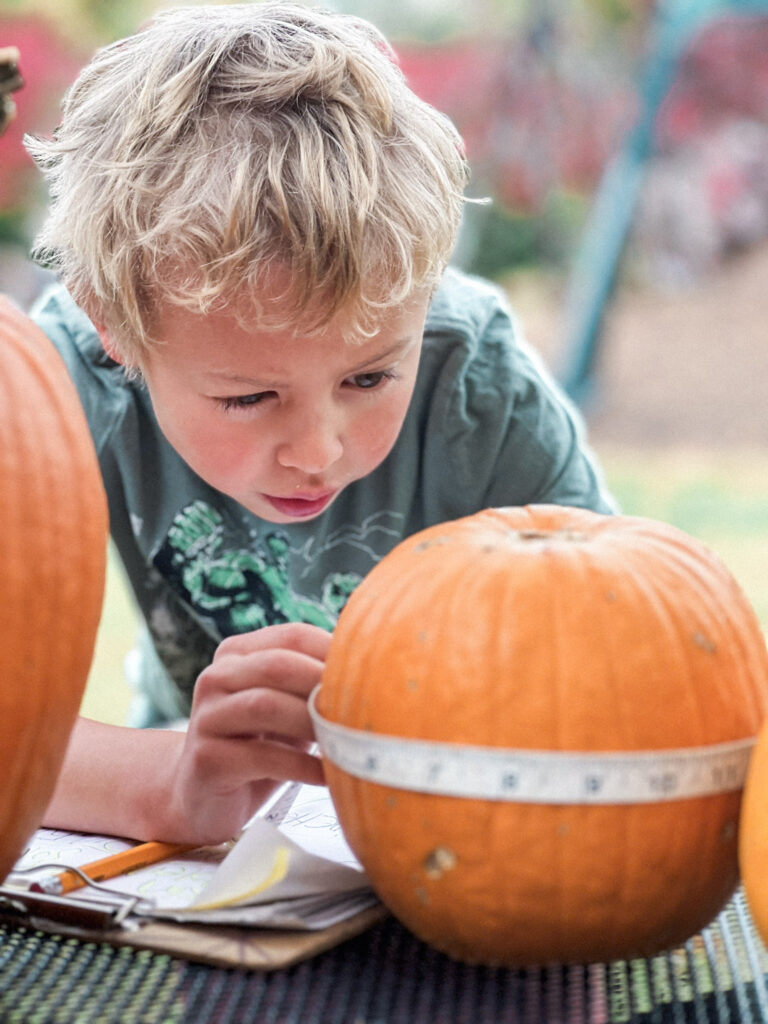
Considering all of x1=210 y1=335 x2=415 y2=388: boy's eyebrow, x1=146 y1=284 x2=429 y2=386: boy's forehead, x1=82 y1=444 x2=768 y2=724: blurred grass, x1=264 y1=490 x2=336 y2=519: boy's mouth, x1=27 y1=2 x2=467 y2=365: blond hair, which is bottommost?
x1=82 y1=444 x2=768 y2=724: blurred grass

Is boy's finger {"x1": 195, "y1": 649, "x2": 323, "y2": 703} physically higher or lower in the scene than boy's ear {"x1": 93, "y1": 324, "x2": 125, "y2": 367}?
lower

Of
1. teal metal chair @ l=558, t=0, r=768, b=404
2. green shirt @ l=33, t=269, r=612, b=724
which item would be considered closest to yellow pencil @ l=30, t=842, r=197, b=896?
green shirt @ l=33, t=269, r=612, b=724

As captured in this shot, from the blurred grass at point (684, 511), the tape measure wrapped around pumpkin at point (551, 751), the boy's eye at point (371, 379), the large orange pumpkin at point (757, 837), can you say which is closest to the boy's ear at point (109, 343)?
the boy's eye at point (371, 379)

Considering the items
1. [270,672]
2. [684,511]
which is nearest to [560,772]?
[270,672]

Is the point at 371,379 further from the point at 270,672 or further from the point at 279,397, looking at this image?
the point at 270,672

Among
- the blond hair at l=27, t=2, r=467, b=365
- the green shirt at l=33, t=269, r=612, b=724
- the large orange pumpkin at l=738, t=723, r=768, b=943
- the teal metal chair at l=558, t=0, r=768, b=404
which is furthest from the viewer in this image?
the teal metal chair at l=558, t=0, r=768, b=404

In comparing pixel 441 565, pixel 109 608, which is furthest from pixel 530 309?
pixel 441 565

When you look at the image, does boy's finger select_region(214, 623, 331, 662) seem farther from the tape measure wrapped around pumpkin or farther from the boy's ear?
the boy's ear

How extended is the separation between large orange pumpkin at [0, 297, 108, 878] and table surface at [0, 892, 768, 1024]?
102mm

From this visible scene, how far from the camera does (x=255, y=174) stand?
3.38 feet

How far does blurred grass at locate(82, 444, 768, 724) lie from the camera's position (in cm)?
390

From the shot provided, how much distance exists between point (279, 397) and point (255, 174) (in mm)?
194

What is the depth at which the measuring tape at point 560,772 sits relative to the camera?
66 cm

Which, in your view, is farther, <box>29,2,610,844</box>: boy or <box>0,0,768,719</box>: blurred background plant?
<box>0,0,768,719</box>: blurred background plant
